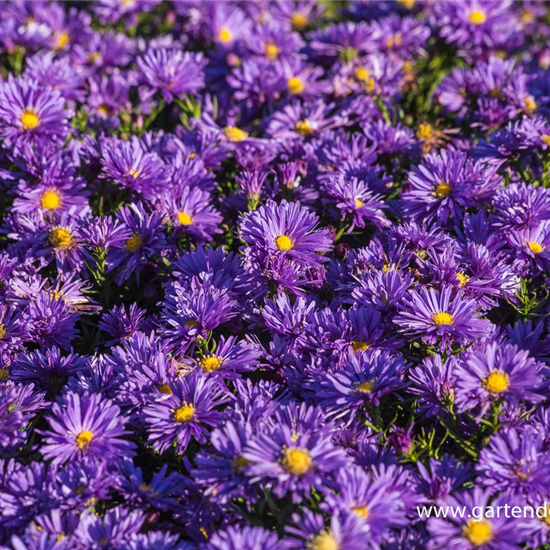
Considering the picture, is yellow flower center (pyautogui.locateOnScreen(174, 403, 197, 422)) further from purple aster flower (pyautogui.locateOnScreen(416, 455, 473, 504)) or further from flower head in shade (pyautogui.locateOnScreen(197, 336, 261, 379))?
purple aster flower (pyautogui.locateOnScreen(416, 455, 473, 504))

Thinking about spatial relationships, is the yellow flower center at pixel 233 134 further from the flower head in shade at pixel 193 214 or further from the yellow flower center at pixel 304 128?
the flower head in shade at pixel 193 214

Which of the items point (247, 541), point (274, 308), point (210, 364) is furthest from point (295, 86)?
point (247, 541)

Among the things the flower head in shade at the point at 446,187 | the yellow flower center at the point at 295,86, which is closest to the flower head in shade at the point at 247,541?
the flower head in shade at the point at 446,187

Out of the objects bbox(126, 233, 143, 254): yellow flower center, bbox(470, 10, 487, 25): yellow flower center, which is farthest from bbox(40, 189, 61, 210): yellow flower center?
bbox(470, 10, 487, 25): yellow flower center

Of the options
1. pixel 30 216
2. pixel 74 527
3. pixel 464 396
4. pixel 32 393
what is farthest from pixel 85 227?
pixel 464 396

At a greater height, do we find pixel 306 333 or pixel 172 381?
pixel 306 333

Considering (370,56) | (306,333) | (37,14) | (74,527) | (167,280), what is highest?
(37,14)

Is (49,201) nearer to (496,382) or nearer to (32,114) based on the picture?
(32,114)

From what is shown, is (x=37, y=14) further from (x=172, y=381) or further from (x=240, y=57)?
(x=172, y=381)
